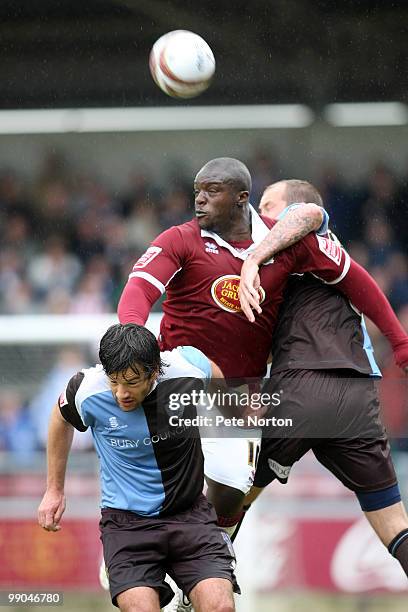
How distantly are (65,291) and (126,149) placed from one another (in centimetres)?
240

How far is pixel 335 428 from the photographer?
14.8 ft

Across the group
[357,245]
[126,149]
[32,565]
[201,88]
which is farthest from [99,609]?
[126,149]

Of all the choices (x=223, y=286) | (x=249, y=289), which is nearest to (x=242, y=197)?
(x=223, y=286)

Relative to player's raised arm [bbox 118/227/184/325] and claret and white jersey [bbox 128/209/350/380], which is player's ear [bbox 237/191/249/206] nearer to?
claret and white jersey [bbox 128/209/350/380]

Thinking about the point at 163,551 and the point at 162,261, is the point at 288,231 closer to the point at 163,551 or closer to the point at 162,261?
the point at 162,261

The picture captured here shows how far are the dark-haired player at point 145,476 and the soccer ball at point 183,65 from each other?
5.33ft

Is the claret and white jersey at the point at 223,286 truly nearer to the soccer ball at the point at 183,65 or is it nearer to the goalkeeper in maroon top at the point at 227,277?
the goalkeeper in maroon top at the point at 227,277

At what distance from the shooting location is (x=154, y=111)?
1132 centimetres

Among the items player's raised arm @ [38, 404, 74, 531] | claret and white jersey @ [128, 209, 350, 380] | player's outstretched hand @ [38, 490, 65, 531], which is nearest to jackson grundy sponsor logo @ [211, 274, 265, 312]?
claret and white jersey @ [128, 209, 350, 380]

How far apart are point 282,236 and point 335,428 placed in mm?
767

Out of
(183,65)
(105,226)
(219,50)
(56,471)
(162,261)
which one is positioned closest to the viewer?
(56,471)

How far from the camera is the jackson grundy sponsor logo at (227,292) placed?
4621 millimetres

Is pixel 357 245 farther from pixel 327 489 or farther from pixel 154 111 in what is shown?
pixel 327 489

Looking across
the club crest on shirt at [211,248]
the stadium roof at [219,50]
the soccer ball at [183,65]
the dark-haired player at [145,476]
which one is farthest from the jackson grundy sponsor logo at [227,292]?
the stadium roof at [219,50]
